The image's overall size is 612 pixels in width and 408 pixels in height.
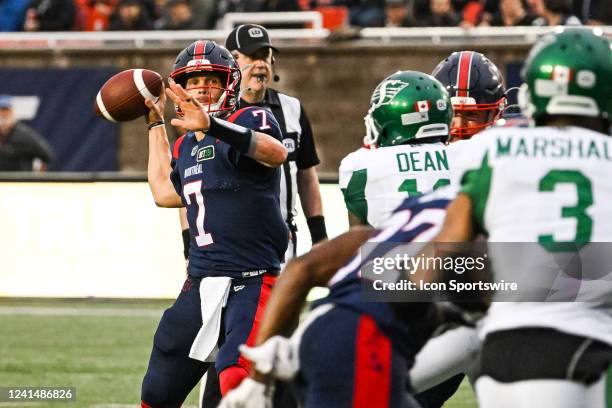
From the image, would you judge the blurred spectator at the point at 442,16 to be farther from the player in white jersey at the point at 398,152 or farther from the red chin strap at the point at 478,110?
the player in white jersey at the point at 398,152

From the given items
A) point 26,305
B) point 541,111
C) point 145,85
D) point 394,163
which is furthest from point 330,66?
point 541,111

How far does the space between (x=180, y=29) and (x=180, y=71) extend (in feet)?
30.2

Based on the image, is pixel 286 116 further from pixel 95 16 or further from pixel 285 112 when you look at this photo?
pixel 95 16

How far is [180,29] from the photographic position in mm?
14758

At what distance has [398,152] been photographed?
15.8 ft

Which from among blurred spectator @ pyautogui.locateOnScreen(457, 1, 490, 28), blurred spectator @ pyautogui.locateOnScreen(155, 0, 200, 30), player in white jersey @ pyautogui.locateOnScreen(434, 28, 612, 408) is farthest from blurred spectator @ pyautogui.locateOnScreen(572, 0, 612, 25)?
player in white jersey @ pyautogui.locateOnScreen(434, 28, 612, 408)

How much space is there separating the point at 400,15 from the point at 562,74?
10632mm

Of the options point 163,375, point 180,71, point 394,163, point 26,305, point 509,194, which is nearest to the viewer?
point 509,194

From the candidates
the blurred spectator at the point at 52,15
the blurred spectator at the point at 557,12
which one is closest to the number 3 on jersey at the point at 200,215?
the blurred spectator at the point at 557,12

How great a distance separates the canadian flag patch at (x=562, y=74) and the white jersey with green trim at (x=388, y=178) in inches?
46.4

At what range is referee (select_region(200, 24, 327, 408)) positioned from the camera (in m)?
7.03

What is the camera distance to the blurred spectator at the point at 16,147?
13.8 meters

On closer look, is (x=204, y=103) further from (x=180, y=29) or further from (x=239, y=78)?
(x=180, y=29)

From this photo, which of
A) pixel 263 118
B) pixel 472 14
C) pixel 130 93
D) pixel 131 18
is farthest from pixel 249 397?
pixel 131 18
